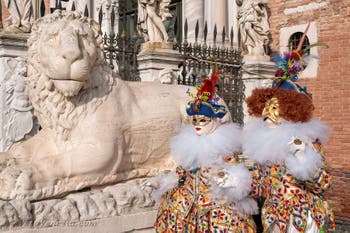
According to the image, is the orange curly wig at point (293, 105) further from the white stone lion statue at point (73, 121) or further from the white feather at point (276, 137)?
the white stone lion statue at point (73, 121)

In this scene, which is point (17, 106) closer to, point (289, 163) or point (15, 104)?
point (15, 104)

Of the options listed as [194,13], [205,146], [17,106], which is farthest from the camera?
[194,13]

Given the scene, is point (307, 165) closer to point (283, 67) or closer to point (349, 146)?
point (283, 67)

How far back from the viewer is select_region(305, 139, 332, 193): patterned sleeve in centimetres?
361

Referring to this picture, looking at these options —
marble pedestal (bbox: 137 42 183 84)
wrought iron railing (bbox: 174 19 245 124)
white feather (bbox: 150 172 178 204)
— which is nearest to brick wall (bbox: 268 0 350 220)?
wrought iron railing (bbox: 174 19 245 124)

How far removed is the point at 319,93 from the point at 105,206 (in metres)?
7.11

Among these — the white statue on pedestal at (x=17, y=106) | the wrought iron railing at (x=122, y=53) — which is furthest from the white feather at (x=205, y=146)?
the wrought iron railing at (x=122, y=53)

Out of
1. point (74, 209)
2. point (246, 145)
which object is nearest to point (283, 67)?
point (246, 145)

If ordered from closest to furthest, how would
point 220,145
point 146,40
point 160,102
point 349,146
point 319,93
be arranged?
Answer: point 220,145 → point 160,102 → point 146,40 → point 349,146 → point 319,93

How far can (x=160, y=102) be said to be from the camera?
4.71 meters

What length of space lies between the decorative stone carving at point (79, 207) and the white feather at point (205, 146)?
0.74 metres

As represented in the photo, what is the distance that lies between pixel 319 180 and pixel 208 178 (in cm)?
83

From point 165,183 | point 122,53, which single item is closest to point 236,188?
point 165,183

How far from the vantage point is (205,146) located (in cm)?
350
